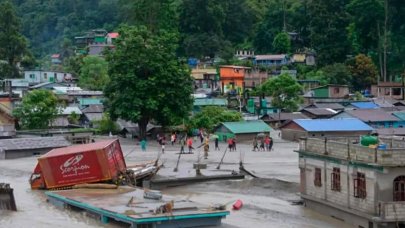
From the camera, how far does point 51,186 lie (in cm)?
3288

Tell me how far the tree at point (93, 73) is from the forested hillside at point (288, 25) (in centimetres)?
572

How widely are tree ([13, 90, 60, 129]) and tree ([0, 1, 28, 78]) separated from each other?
26.6 meters

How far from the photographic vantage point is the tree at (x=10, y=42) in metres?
82.3

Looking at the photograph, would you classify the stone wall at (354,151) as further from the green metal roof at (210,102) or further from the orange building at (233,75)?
the orange building at (233,75)

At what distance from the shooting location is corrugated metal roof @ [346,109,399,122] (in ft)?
186

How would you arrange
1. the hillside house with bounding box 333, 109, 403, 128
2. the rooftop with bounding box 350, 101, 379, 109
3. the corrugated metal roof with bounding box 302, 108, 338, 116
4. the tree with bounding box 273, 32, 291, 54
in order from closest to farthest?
1. the hillside house with bounding box 333, 109, 403, 128
2. the corrugated metal roof with bounding box 302, 108, 338, 116
3. the rooftop with bounding box 350, 101, 379, 109
4. the tree with bounding box 273, 32, 291, 54

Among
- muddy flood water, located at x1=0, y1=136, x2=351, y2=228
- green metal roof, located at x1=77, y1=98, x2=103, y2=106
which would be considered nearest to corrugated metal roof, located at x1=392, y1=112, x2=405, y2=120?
muddy flood water, located at x1=0, y1=136, x2=351, y2=228

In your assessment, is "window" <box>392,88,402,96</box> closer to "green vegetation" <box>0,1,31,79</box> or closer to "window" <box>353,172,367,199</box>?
"green vegetation" <box>0,1,31,79</box>

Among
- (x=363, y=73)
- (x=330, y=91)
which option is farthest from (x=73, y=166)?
(x=363, y=73)

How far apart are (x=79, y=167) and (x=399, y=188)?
12.9 meters

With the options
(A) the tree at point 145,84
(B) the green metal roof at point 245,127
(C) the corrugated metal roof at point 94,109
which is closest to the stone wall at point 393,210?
(B) the green metal roof at point 245,127

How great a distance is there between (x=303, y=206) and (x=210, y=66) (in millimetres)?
57175

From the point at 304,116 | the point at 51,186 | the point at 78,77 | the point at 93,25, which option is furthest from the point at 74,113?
the point at 93,25

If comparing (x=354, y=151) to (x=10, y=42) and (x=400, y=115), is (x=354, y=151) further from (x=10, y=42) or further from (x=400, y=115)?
(x=10, y=42)
